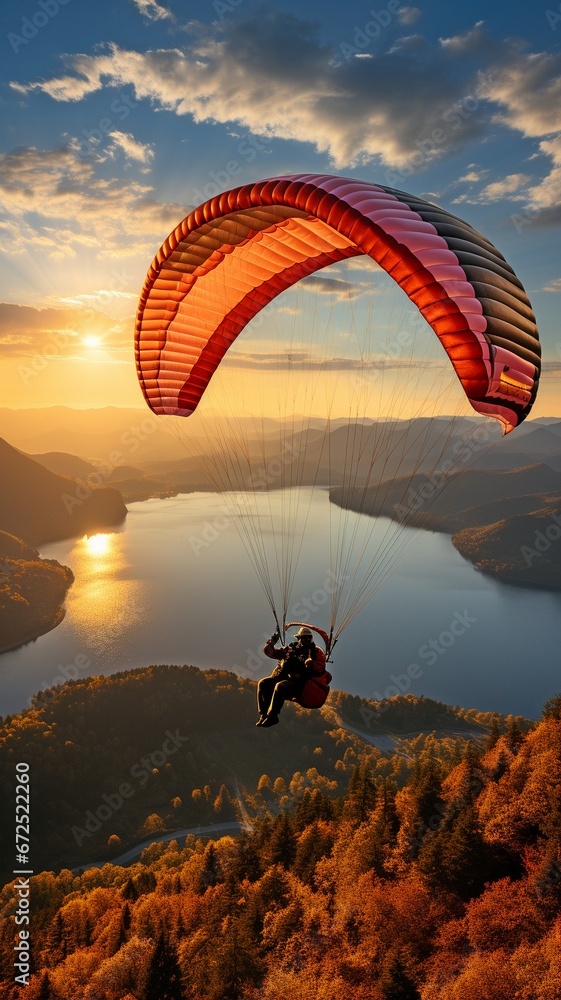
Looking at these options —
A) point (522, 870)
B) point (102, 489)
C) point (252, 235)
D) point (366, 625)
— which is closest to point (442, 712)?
point (366, 625)

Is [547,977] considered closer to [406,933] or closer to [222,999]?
[406,933]

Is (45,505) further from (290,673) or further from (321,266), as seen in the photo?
(290,673)

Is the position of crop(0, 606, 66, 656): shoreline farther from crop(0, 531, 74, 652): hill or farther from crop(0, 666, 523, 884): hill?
crop(0, 666, 523, 884): hill

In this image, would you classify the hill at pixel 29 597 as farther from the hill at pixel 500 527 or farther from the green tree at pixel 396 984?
the green tree at pixel 396 984

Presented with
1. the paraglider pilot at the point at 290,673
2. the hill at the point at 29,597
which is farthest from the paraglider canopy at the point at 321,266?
the hill at the point at 29,597

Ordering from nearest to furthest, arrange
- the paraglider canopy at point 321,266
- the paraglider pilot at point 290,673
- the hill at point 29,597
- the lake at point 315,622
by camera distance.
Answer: the paraglider canopy at point 321,266 < the paraglider pilot at point 290,673 < the lake at point 315,622 < the hill at point 29,597

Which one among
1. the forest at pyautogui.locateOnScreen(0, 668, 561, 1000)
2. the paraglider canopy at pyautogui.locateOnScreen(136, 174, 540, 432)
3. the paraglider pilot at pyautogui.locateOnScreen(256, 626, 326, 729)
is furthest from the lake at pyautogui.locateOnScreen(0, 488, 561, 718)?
the paraglider pilot at pyautogui.locateOnScreen(256, 626, 326, 729)

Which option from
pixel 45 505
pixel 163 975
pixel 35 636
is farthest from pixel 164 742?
pixel 45 505
